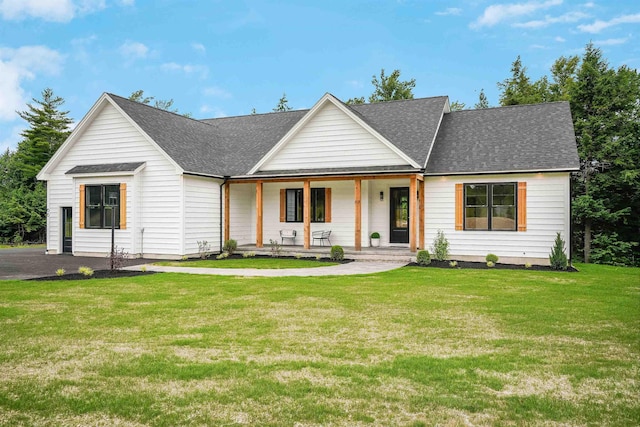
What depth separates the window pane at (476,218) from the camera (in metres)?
17.4

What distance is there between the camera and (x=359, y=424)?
3.92 m

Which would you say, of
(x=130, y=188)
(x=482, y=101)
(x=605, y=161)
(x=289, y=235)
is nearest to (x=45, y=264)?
(x=130, y=188)

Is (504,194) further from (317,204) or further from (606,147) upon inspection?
(606,147)

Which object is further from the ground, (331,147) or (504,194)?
(331,147)

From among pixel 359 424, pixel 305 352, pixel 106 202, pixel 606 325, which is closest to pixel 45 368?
pixel 305 352

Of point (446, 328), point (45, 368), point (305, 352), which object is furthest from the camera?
point (446, 328)

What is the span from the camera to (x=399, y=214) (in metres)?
19.8

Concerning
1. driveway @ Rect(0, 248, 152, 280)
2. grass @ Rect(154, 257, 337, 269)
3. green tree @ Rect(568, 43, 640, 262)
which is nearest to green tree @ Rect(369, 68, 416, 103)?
green tree @ Rect(568, 43, 640, 262)

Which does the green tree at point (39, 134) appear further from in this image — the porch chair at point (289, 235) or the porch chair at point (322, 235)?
the porch chair at point (322, 235)

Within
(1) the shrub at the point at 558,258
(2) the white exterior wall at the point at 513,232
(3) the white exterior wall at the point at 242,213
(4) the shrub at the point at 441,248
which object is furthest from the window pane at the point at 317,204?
(1) the shrub at the point at 558,258

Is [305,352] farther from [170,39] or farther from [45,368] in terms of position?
[170,39]

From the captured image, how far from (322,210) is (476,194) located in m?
6.41

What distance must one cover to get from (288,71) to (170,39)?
479 inches

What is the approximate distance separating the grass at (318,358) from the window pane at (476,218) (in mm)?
6953
